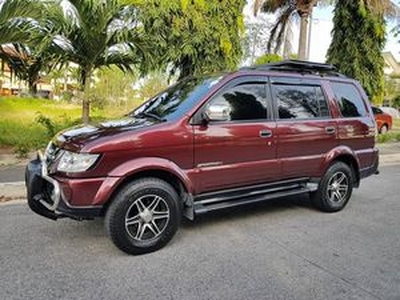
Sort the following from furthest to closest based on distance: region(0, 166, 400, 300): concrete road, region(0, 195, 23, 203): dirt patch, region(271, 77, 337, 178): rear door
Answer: region(0, 195, 23, 203): dirt patch, region(271, 77, 337, 178): rear door, region(0, 166, 400, 300): concrete road

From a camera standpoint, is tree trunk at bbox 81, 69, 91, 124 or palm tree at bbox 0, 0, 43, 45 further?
tree trunk at bbox 81, 69, 91, 124

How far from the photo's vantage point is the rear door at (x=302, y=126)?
17.6ft

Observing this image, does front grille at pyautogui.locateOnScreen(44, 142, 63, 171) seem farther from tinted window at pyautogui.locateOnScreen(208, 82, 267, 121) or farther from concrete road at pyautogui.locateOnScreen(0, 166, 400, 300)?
tinted window at pyautogui.locateOnScreen(208, 82, 267, 121)

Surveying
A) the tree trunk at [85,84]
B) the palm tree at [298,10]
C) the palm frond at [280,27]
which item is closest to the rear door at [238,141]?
the tree trunk at [85,84]

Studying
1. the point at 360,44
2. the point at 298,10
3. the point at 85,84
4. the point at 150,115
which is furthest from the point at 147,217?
the point at 360,44

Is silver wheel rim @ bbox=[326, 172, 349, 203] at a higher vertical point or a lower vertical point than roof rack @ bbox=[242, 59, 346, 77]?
lower

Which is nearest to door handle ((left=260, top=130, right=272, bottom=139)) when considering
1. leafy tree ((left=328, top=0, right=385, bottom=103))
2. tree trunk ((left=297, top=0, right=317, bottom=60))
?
tree trunk ((left=297, top=0, right=317, bottom=60))

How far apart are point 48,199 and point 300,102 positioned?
3385 mm

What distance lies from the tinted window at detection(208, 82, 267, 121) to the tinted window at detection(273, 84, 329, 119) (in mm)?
270

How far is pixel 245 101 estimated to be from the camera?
5090 millimetres

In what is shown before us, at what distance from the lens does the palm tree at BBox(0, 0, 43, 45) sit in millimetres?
7609

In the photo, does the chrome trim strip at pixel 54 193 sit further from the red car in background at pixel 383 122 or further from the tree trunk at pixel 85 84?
the red car in background at pixel 383 122

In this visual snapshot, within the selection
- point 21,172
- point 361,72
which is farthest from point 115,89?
point 21,172

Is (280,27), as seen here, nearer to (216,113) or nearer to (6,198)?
(216,113)
